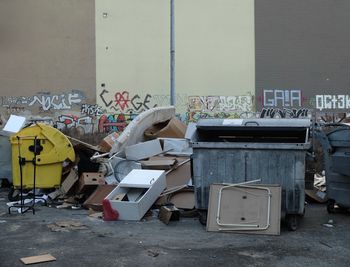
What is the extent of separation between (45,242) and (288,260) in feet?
9.43

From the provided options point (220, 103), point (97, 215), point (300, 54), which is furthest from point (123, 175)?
point (300, 54)

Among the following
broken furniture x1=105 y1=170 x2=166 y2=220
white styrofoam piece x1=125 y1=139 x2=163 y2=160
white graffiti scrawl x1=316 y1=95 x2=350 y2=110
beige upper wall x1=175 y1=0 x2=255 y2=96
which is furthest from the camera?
white graffiti scrawl x1=316 y1=95 x2=350 y2=110

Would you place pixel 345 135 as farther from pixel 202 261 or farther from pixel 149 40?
pixel 149 40

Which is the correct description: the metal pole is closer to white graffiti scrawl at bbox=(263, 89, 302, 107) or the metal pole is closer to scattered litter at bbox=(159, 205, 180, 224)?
white graffiti scrawl at bbox=(263, 89, 302, 107)

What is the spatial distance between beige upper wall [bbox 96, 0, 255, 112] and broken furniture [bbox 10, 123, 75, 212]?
37.2 ft

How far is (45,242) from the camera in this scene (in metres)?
6.14

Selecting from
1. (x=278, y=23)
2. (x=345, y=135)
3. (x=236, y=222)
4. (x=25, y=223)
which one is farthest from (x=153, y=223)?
(x=278, y=23)

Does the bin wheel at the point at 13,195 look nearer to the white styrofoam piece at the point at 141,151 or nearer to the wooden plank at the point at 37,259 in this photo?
the white styrofoam piece at the point at 141,151

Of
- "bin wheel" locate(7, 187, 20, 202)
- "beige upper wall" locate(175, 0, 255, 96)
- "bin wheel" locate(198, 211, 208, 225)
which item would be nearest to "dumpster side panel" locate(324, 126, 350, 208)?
"bin wheel" locate(198, 211, 208, 225)

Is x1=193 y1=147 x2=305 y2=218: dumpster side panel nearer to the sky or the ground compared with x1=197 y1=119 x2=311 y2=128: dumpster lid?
nearer to the ground

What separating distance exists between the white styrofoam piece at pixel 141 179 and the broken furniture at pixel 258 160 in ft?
3.36

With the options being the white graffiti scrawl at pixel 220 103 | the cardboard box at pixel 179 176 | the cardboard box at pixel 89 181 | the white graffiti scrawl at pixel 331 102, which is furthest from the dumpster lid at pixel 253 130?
the white graffiti scrawl at pixel 331 102

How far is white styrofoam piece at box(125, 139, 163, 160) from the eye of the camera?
9570mm

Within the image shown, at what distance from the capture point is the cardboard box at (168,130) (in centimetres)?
1067
